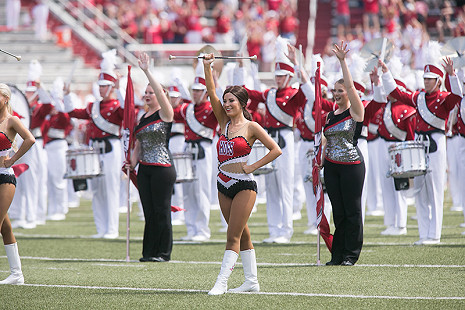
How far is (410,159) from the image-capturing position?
975 cm

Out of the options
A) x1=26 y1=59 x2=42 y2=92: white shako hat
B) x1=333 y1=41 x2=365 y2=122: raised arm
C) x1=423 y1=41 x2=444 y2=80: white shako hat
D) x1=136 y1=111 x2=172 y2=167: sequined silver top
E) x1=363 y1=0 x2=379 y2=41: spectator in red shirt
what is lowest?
x1=136 y1=111 x2=172 y2=167: sequined silver top

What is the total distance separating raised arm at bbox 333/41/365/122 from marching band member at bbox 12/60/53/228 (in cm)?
620

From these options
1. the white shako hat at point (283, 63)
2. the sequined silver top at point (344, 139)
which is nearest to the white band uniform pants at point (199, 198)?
the white shako hat at point (283, 63)

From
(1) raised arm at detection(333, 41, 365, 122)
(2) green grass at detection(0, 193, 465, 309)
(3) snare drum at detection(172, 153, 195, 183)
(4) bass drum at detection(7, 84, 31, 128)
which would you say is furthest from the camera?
(4) bass drum at detection(7, 84, 31, 128)

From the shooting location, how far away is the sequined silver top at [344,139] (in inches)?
330

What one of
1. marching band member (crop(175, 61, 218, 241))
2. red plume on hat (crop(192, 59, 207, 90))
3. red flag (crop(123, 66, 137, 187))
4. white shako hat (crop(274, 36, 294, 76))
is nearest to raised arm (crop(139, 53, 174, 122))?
red flag (crop(123, 66, 137, 187))

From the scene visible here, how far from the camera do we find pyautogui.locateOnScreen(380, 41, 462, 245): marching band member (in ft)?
32.8

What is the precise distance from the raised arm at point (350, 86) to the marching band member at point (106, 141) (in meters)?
3.79

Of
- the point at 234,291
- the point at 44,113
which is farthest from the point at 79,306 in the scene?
the point at 44,113

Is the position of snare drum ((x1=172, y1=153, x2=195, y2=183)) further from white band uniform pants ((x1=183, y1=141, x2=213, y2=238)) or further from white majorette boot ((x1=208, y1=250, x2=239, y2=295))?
white majorette boot ((x1=208, y1=250, x2=239, y2=295))

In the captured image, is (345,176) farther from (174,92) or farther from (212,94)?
(174,92)

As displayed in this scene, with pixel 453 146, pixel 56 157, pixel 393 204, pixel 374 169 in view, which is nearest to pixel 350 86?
pixel 393 204

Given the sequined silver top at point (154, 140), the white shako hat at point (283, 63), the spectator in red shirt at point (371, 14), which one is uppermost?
the spectator in red shirt at point (371, 14)

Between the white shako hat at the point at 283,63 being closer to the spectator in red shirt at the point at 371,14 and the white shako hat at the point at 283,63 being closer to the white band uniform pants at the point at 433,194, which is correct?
the white band uniform pants at the point at 433,194
